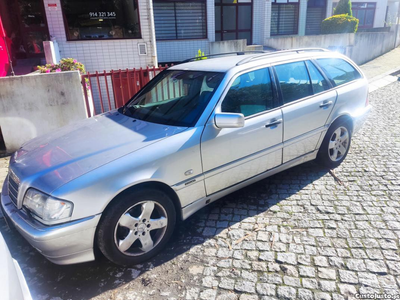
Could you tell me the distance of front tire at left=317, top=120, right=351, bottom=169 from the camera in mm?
4457

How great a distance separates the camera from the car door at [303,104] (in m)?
3.89

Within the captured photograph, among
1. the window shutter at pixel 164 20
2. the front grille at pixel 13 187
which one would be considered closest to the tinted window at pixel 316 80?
the front grille at pixel 13 187

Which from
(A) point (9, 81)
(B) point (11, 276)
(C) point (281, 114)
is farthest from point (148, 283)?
(A) point (9, 81)

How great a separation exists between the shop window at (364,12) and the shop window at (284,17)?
834cm

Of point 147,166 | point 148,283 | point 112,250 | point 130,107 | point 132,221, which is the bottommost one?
point 148,283

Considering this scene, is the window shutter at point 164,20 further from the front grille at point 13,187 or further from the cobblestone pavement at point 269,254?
the front grille at point 13,187

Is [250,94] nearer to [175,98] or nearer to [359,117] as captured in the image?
[175,98]

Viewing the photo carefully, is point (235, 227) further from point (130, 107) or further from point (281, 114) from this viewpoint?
point (130, 107)

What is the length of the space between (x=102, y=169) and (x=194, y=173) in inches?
35.7

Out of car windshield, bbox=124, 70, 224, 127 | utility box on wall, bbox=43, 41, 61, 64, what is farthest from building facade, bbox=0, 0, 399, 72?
car windshield, bbox=124, 70, 224, 127

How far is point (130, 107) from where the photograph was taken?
4.00m

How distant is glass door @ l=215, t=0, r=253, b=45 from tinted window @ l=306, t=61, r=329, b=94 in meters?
12.5

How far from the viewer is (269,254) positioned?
117 inches

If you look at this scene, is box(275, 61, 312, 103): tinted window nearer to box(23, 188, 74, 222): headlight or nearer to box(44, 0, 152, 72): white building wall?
box(23, 188, 74, 222): headlight
